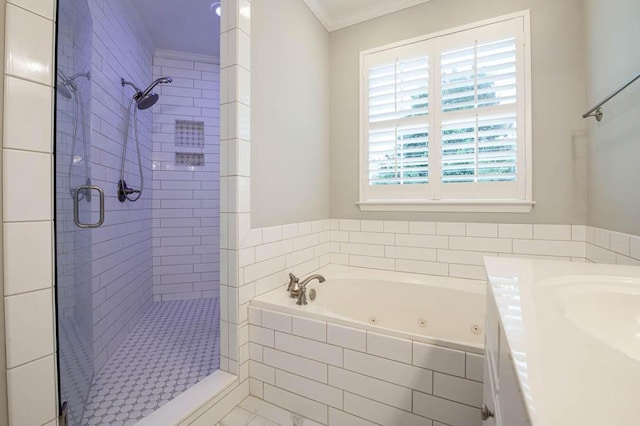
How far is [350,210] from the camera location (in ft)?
8.20

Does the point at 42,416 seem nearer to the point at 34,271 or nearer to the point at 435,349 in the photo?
the point at 34,271

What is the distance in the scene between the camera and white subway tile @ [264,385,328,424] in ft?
4.64

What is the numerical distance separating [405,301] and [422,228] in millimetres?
590

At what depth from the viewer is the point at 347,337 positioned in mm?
1357

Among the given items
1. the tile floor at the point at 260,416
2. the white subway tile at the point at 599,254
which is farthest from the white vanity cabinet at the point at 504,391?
the white subway tile at the point at 599,254

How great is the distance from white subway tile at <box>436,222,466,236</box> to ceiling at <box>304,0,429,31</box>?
1767mm

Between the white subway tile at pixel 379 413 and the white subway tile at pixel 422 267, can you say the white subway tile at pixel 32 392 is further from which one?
the white subway tile at pixel 422 267

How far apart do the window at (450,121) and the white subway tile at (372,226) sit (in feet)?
0.41

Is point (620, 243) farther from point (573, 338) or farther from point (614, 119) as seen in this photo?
point (573, 338)

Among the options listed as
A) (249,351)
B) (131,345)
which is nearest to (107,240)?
(131,345)

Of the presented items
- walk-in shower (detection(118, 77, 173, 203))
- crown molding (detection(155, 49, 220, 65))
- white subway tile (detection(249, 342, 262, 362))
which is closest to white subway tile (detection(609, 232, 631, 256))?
white subway tile (detection(249, 342, 262, 362))

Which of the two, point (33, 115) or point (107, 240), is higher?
point (33, 115)

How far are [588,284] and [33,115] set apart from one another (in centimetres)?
159

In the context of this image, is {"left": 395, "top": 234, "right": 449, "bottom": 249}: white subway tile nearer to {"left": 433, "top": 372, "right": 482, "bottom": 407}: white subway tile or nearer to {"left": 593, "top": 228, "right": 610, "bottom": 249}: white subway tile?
{"left": 593, "top": 228, "right": 610, "bottom": 249}: white subway tile
